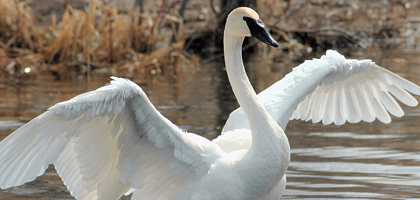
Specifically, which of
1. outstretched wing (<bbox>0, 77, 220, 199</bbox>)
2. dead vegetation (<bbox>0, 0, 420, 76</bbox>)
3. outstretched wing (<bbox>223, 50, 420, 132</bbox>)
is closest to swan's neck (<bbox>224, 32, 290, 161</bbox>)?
outstretched wing (<bbox>0, 77, 220, 199</bbox>)

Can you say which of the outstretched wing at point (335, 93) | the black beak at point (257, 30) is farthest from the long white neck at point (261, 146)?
the outstretched wing at point (335, 93)

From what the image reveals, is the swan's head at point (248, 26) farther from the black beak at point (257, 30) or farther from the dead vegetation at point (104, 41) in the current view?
the dead vegetation at point (104, 41)

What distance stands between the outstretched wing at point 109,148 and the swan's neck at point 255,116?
0.33 meters

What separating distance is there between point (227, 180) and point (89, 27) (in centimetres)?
859

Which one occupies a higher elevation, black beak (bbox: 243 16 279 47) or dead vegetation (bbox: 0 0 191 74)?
black beak (bbox: 243 16 279 47)

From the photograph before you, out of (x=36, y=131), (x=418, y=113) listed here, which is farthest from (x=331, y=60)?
(x=418, y=113)

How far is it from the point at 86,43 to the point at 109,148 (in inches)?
333

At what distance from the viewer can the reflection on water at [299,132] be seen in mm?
5488

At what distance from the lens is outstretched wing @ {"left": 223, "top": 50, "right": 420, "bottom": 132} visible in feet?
17.7

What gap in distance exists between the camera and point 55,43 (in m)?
12.6

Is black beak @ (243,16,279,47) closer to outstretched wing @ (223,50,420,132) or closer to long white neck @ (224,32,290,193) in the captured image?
long white neck @ (224,32,290,193)

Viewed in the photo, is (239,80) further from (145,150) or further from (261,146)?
(145,150)

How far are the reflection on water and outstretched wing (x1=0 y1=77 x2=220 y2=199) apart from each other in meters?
1.02

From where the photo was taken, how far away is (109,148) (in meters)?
4.38
